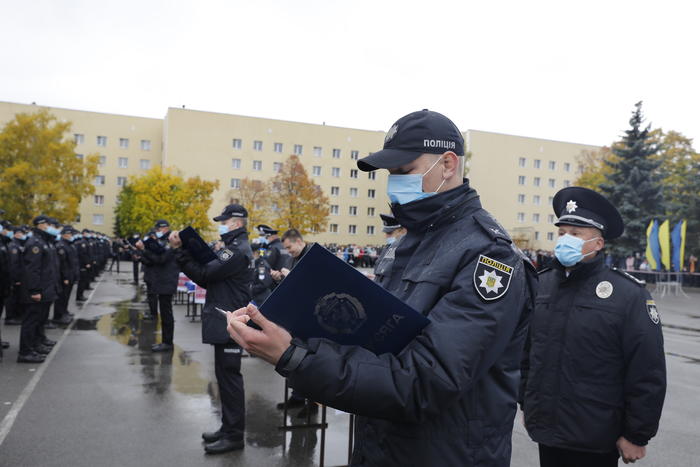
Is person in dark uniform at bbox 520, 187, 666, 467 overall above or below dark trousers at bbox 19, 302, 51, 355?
above

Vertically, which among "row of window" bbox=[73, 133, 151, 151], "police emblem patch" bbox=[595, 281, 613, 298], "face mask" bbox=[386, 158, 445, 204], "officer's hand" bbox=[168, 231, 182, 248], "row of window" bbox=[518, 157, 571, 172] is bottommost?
"police emblem patch" bbox=[595, 281, 613, 298]

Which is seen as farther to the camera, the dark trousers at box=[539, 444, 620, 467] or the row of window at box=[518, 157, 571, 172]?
the row of window at box=[518, 157, 571, 172]

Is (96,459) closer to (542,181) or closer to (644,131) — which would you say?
(644,131)

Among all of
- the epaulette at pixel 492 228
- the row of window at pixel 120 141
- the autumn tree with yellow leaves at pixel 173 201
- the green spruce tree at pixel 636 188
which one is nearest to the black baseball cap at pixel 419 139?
the epaulette at pixel 492 228

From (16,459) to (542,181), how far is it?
7165 cm

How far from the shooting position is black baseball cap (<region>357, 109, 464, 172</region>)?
1920 mm

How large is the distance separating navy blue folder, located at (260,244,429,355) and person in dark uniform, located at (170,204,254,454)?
3.81m

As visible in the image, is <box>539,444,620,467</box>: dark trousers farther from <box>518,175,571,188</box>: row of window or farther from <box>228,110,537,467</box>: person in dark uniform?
<box>518,175,571,188</box>: row of window

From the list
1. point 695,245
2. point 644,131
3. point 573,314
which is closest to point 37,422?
point 573,314

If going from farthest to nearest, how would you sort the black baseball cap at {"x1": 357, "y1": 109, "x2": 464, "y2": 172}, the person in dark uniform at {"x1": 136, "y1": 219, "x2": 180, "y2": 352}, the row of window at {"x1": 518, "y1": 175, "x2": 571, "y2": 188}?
the row of window at {"x1": 518, "y1": 175, "x2": 571, "y2": 188} → the person in dark uniform at {"x1": 136, "y1": 219, "x2": 180, "y2": 352} → the black baseball cap at {"x1": 357, "y1": 109, "x2": 464, "y2": 172}

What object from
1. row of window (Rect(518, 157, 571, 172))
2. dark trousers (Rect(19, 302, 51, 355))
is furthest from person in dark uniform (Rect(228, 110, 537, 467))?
row of window (Rect(518, 157, 571, 172))

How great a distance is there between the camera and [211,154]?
59.8 meters

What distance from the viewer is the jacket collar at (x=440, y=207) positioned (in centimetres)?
196

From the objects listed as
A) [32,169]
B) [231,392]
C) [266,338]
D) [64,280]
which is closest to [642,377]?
[266,338]
